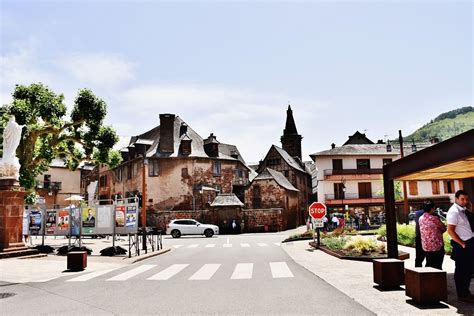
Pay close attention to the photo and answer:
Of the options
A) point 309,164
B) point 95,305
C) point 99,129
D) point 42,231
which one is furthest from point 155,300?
point 309,164

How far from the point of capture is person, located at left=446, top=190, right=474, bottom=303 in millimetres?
7227

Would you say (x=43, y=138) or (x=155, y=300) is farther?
(x=43, y=138)

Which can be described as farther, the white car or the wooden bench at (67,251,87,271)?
the white car

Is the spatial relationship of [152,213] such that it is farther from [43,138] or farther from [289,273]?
[289,273]

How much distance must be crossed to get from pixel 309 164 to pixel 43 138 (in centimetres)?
5948

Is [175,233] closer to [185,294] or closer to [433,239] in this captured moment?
[185,294]

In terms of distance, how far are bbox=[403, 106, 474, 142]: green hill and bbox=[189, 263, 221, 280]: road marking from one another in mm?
152843

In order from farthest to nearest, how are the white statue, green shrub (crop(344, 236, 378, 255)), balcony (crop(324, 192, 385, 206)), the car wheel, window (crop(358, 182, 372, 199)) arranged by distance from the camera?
window (crop(358, 182, 372, 199))
balcony (crop(324, 192, 385, 206))
the car wheel
the white statue
green shrub (crop(344, 236, 378, 255))

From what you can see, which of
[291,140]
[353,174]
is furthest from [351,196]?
[291,140]

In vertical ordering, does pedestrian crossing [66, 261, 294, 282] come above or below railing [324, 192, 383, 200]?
below

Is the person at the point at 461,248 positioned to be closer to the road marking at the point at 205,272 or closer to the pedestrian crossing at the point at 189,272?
the pedestrian crossing at the point at 189,272

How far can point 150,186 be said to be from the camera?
47188mm

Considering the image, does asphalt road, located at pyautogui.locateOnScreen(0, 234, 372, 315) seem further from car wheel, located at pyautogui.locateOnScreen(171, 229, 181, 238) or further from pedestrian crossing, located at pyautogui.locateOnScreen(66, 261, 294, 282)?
car wheel, located at pyautogui.locateOnScreen(171, 229, 181, 238)

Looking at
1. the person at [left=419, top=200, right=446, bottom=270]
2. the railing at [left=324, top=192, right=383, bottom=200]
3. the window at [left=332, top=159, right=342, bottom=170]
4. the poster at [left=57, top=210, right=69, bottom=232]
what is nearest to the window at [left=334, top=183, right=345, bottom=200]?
the railing at [left=324, top=192, right=383, bottom=200]
